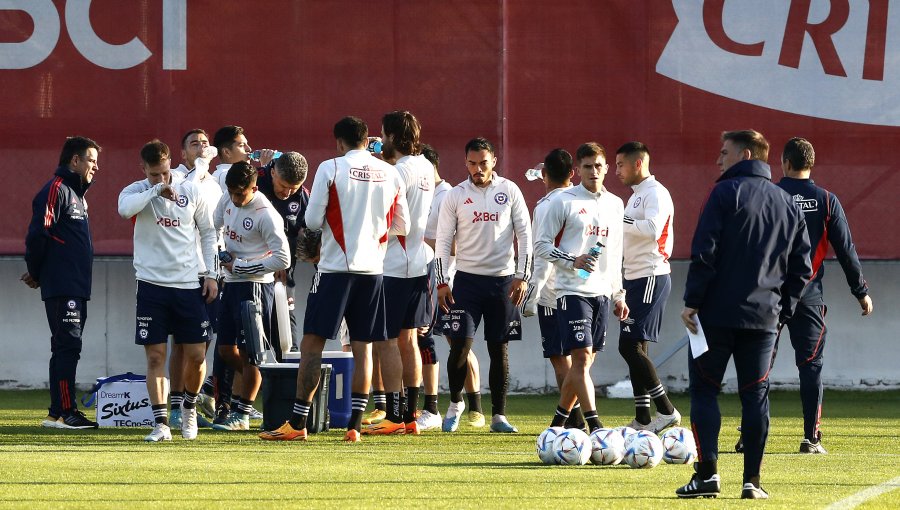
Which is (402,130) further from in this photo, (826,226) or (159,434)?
(826,226)

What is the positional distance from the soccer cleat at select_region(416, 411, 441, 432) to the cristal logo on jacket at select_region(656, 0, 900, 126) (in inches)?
171

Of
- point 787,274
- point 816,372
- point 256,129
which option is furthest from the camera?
point 256,129

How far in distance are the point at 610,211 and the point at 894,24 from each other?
4.98m

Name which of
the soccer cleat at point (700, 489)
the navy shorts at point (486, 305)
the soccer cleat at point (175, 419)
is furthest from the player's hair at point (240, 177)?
the soccer cleat at point (700, 489)

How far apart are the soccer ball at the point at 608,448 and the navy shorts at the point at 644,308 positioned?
6.44 feet

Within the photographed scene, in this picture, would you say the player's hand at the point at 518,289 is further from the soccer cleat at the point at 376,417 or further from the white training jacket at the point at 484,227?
the soccer cleat at the point at 376,417

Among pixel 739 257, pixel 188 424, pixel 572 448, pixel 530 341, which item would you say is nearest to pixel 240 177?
pixel 188 424

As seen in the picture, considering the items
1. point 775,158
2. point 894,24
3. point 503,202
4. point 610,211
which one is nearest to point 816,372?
point 610,211

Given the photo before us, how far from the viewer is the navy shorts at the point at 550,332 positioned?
9.16m

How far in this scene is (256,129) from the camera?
41.4 feet

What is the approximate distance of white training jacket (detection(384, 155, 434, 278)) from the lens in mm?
9316

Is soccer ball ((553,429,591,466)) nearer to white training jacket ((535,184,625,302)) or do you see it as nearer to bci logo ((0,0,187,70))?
white training jacket ((535,184,625,302))

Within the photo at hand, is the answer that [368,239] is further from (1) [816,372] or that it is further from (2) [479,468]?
(1) [816,372]

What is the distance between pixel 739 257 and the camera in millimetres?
6242
